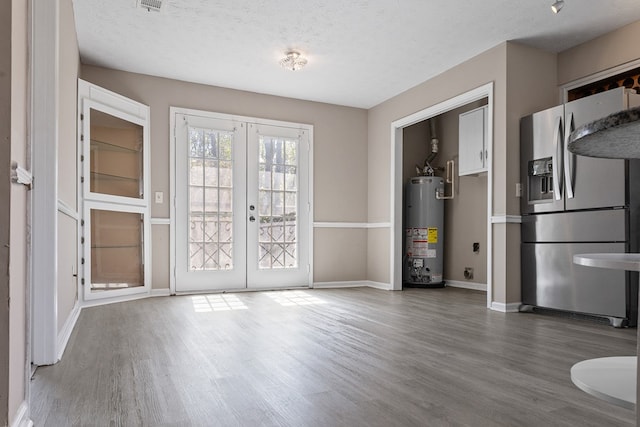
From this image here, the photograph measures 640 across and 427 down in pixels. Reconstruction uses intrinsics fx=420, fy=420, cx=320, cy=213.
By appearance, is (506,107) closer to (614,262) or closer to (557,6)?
(557,6)

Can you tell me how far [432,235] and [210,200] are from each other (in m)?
2.91

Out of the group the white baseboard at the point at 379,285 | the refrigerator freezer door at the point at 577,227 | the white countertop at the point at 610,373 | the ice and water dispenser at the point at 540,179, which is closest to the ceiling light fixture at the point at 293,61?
the ice and water dispenser at the point at 540,179

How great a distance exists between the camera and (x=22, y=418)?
137 cm

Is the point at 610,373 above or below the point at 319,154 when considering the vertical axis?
below

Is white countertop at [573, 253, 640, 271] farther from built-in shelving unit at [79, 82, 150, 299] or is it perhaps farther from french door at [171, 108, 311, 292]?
french door at [171, 108, 311, 292]

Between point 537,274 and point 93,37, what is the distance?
446 cm

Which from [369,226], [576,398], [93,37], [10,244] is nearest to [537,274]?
[576,398]

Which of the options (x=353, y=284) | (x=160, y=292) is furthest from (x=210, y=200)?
(x=353, y=284)

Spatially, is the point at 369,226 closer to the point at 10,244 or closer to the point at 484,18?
the point at 484,18

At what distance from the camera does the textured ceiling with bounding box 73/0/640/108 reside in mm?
3268

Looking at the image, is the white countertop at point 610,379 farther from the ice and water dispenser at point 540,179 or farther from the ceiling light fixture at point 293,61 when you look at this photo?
the ceiling light fixture at point 293,61

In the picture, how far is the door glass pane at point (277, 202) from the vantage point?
17.1 ft

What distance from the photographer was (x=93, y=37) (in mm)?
3785

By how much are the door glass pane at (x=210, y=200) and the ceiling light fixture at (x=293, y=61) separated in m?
1.25
